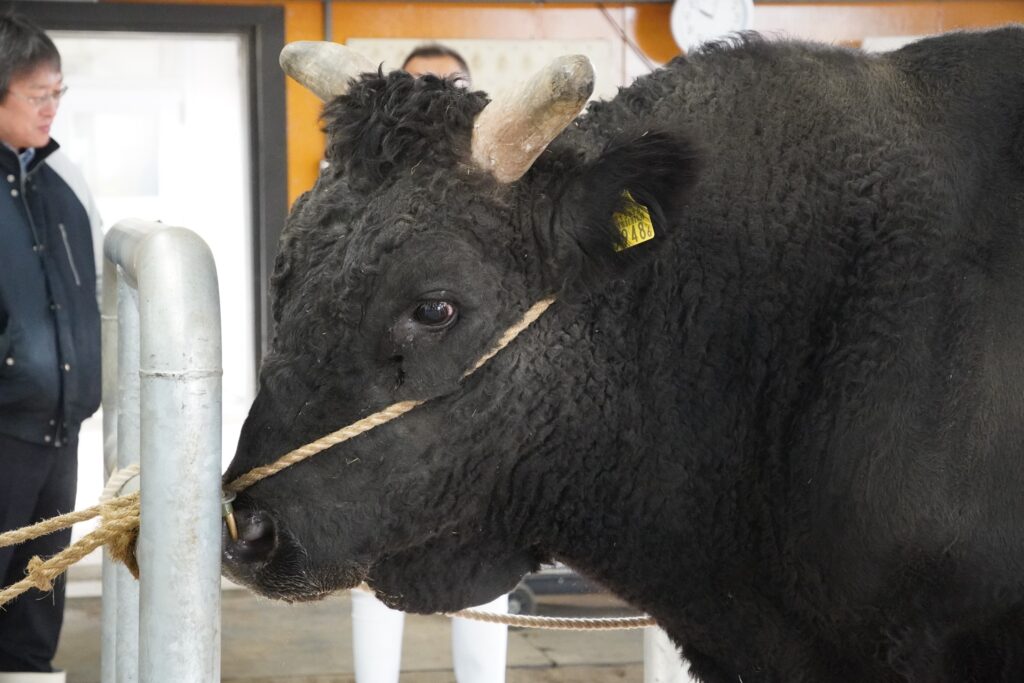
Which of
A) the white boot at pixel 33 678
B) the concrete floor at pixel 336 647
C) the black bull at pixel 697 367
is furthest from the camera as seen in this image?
the concrete floor at pixel 336 647

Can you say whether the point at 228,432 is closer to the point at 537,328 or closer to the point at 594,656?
the point at 594,656

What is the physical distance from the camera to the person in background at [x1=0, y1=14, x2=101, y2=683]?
165 inches

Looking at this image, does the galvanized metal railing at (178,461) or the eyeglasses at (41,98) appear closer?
the galvanized metal railing at (178,461)

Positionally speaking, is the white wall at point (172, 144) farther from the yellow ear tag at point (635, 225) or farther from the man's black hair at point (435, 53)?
the yellow ear tag at point (635, 225)

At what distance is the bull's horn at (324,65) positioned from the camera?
2.82 m

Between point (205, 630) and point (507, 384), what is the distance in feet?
2.83

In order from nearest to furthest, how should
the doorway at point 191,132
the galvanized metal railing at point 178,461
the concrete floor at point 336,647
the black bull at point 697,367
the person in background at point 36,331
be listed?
1. the galvanized metal railing at point 178,461
2. the black bull at point 697,367
3. the person in background at point 36,331
4. the concrete floor at point 336,647
5. the doorway at point 191,132

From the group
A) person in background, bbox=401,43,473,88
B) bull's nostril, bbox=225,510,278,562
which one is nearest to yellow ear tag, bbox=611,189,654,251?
bull's nostril, bbox=225,510,278,562

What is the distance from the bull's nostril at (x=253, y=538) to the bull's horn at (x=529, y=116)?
851 mm

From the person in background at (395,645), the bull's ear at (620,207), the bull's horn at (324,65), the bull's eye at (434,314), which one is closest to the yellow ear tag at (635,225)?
the bull's ear at (620,207)

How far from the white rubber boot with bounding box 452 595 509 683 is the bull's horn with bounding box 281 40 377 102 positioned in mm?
2517

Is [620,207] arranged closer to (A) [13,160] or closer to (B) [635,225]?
(B) [635,225]

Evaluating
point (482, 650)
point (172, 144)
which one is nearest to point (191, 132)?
point (172, 144)

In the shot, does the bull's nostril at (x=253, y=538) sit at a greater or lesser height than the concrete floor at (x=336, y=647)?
greater
